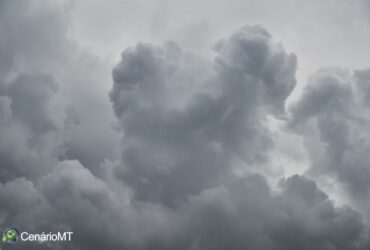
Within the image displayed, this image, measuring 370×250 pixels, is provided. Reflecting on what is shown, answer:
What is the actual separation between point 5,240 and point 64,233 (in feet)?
80.2

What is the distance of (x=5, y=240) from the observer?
477 ft

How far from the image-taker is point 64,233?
165000 millimetres

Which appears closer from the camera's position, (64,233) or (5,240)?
(5,240)
